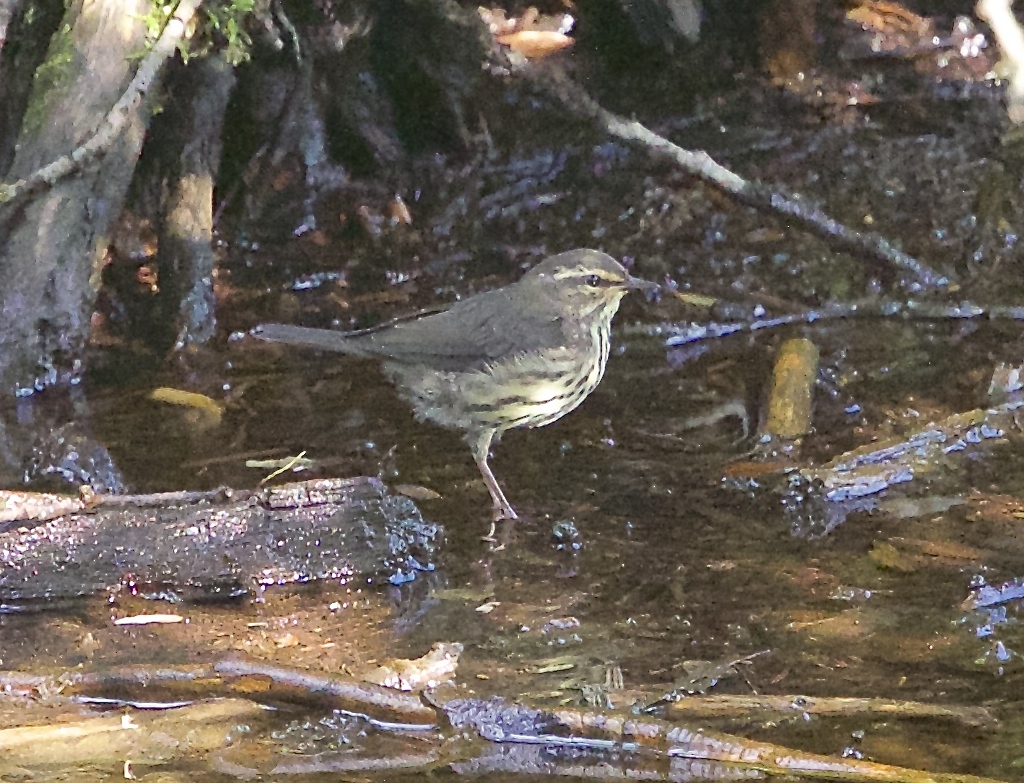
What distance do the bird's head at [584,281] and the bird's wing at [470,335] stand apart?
0.36 feet

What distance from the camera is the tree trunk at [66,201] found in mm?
5816

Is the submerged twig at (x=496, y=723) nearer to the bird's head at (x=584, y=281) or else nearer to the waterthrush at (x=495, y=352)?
the waterthrush at (x=495, y=352)

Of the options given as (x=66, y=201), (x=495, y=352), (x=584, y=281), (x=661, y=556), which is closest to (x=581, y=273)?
(x=584, y=281)

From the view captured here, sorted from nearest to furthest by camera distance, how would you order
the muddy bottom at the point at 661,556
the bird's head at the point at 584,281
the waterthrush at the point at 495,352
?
the muddy bottom at the point at 661,556
the waterthrush at the point at 495,352
the bird's head at the point at 584,281

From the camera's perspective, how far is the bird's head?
542cm

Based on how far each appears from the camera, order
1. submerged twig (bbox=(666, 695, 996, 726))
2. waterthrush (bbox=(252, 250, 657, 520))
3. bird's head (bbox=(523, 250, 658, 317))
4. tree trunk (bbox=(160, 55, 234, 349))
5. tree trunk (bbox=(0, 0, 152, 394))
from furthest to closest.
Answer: tree trunk (bbox=(160, 55, 234, 349)) < tree trunk (bbox=(0, 0, 152, 394)) < bird's head (bbox=(523, 250, 658, 317)) < waterthrush (bbox=(252, 250, 657, 520)) < submerged twig (bbox=(666, 695, 996, 726))

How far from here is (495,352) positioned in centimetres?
521

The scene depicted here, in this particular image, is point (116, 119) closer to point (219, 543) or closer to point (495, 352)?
point (495, 352)

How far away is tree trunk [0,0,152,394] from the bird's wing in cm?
164

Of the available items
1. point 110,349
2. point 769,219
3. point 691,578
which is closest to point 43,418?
point 110,349

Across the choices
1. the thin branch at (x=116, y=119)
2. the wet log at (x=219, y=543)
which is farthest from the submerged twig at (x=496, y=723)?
the thin branch at (x=116, y=119)

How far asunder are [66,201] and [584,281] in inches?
92.7

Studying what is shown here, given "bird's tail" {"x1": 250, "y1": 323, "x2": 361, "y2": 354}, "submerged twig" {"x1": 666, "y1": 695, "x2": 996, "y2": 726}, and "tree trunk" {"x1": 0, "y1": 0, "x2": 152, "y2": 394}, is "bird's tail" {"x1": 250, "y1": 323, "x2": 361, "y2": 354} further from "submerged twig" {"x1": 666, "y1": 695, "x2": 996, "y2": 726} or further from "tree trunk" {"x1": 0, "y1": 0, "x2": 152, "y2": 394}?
"submerged twig" {"x1": 666, "y1": 695, "x2": 996, "y2": 726}

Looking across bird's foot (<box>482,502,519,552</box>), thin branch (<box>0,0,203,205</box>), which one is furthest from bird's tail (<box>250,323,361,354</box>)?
thin branch (<box>0,0,203,205</box>)
